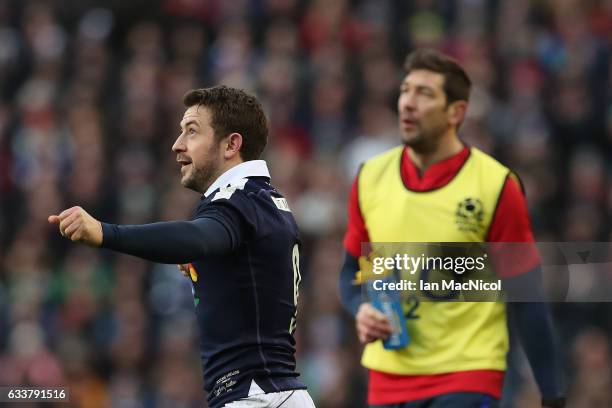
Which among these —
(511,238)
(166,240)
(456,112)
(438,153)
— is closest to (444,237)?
(511,238)

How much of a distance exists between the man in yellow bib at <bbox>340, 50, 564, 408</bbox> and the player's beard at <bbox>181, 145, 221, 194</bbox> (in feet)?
4.53

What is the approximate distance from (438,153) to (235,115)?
63.8 inches

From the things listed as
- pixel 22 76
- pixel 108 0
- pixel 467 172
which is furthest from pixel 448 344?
pixel 108 0

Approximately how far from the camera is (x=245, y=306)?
5.44m

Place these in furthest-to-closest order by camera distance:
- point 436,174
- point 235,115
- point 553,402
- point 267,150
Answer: point 267,150 → point 436,174 → point 553,402 → point 235,115

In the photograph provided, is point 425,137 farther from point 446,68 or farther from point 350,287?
point 350,287

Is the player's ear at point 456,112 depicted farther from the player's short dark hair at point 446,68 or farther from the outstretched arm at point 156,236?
the outstretched arm at point 156,236

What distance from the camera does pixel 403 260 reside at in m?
6.80

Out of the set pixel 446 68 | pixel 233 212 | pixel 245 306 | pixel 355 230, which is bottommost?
pixel 245 306

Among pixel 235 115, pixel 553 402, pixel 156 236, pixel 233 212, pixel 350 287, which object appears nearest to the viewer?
pixel 156 236

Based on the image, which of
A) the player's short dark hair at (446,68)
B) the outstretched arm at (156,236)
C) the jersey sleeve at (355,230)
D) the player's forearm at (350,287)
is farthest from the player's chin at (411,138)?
the outstretched arm at (156,236)

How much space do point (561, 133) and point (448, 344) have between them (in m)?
7.39

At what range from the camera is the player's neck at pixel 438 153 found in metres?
6.98

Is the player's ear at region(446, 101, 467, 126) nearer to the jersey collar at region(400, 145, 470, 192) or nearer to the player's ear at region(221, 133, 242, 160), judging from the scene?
the jersey collar at region(400, 145, 470, 192)
